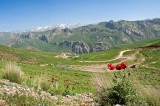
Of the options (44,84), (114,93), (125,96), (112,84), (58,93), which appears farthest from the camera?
(44,84)

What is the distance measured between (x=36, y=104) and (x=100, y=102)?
2787 millimetres

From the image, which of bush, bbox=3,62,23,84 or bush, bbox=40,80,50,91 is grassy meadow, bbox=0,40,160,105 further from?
bush, bbox=3,62,23,84

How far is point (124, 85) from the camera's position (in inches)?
195

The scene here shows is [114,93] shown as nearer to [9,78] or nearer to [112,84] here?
[112,84]

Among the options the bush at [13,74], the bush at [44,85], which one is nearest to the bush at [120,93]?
the bush at [44,85]

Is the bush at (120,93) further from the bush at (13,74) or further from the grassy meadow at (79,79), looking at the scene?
the bush at (13,74)

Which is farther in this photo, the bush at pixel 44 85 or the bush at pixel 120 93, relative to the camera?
the bush at pixel 44 85

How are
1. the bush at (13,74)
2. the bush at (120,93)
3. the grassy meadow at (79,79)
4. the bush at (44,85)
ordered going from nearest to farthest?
the bush at (120,93) < the grassy meadow at (79,79) < the bush at (44,85) < the bush at (13,74)

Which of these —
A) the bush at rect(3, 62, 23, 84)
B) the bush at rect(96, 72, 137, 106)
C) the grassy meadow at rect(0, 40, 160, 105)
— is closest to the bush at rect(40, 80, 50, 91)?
the grassy meadow at rect(0, 40, 160, 105)

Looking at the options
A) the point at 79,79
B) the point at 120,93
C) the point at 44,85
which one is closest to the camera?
the point at 120,93

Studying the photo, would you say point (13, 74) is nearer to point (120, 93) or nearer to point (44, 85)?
point (44, 85)

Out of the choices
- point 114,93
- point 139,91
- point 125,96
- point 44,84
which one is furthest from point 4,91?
point 139,91

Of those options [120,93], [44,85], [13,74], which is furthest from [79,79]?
[120,93]

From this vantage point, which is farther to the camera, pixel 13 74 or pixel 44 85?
pixel 13 74
